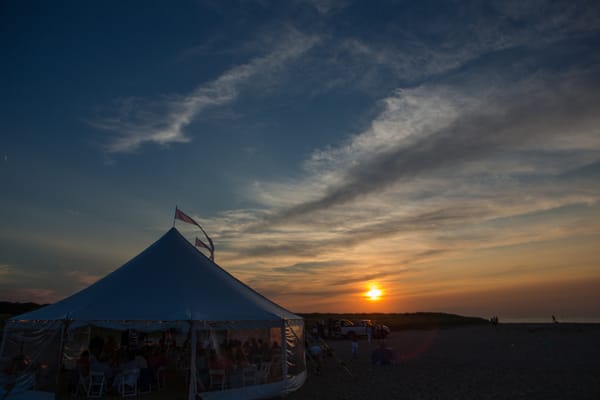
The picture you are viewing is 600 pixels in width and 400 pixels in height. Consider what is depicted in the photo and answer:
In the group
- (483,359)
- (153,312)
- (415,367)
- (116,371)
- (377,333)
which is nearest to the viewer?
(153,312)

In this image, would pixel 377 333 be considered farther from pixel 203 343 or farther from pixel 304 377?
pixel 203 343

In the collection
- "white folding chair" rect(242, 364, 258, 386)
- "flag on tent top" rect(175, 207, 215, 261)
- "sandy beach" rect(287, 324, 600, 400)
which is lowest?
"sandy beach" rect(287, 324, 600, 400)

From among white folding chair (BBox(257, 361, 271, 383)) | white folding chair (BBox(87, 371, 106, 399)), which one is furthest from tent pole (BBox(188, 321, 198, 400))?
white folding chair (BBox(87, 371, 106, 399))

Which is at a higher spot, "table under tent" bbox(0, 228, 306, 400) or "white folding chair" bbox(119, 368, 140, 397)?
"table under tent" bbox(0, 228, 306, 400)

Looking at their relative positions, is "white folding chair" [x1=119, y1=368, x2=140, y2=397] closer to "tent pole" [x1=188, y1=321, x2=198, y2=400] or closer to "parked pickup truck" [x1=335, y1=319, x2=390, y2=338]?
"tent pole" [x1=188, y1=321, x2=198, y2=400]

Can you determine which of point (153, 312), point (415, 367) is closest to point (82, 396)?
point (153, 312)

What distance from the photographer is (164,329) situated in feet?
32.5

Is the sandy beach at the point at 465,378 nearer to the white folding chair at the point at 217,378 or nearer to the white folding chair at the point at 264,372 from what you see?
the white folding chair at the point at 264,372

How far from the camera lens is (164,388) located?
432 inches

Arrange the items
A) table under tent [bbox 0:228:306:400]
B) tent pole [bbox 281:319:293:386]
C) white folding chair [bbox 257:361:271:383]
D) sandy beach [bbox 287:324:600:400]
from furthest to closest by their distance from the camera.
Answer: tent pole [bbox 281:319:293:386] → sandy beach [bbox 287:324:600:400] → white folding chair [bbox 257:361:271:383] → table under tent [bbox 0:228:306:400]

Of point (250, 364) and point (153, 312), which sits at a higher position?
point (153, 312)

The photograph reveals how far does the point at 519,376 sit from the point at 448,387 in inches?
119

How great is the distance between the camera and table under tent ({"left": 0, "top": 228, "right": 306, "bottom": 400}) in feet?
30.1

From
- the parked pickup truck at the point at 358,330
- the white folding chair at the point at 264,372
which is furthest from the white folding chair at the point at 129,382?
the parked pickup truck at the point at 358,330
